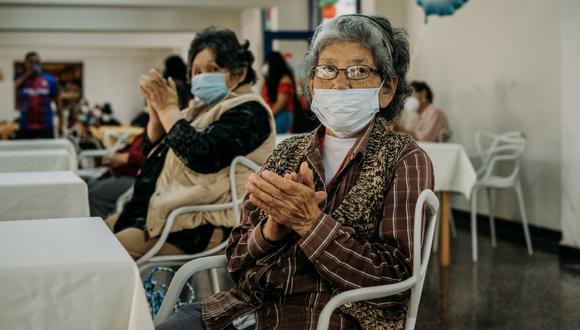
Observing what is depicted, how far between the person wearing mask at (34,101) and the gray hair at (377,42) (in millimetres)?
6179

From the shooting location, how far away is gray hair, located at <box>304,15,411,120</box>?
1.65 m

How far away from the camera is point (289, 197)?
1.37m

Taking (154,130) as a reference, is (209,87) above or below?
above

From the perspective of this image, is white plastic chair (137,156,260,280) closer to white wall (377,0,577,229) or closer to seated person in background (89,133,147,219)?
seated person in background (89,133,147,219)

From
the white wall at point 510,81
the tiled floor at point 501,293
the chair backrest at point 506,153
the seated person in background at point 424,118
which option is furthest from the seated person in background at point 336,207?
the seated person in background at point 424,118

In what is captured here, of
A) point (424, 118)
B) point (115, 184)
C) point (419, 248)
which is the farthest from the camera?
point (424, 118)

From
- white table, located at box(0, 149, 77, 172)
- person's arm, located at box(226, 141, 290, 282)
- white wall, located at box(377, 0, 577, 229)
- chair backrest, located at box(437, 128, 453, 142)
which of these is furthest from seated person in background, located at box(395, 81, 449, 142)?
person's arm, located at box(226, 141, 290, 282)

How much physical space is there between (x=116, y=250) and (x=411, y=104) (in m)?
6.08

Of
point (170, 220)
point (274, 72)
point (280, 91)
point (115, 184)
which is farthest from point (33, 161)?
point (274, 72)

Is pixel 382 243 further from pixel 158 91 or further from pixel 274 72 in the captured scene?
pixel 274 72

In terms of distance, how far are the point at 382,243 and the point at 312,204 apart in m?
0.20

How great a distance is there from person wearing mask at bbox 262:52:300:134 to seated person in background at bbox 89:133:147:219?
2416 mm

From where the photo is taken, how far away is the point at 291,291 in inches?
59.2

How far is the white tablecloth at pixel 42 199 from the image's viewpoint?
228cm
